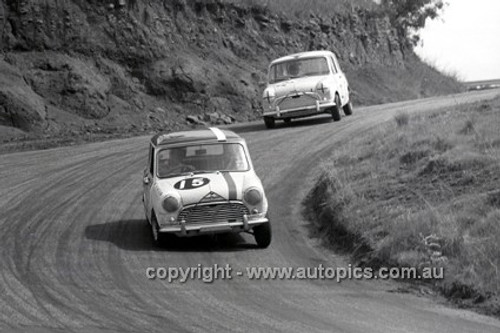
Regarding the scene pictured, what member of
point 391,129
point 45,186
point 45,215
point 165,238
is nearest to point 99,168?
point 45,186

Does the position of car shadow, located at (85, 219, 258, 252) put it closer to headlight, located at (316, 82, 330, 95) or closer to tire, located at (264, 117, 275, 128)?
headlight, located at (316, 82, 330, 95)

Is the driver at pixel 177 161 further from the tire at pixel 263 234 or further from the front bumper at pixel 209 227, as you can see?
the tire at pixel 263 234

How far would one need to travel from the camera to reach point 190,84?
33.4 metres

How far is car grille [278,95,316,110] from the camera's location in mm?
A: 25812

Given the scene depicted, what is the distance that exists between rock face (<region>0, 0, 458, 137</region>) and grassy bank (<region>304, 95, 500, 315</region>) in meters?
11.5

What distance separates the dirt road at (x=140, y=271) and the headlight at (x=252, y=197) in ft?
2.13

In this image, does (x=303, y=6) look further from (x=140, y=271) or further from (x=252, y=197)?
(x=140, y=271)

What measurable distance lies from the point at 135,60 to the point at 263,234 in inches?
832

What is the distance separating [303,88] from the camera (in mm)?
25844

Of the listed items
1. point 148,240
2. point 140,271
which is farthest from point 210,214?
point 140,271

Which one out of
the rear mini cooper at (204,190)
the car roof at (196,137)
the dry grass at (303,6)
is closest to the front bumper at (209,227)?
the rear mini cooper at (204,190)

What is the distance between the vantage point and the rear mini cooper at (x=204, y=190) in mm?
13281

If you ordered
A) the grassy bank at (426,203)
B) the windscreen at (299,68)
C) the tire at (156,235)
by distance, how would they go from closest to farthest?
the grassy bank at (426,203), the tire at (156,235), the windscreen at (299,68)

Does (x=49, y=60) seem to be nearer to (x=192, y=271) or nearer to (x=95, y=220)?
(x=95, y=220)
